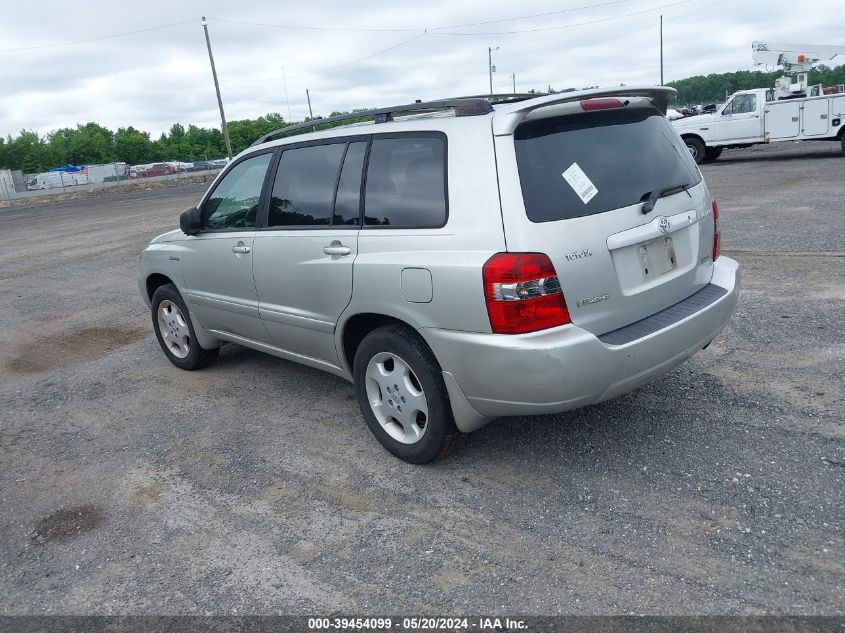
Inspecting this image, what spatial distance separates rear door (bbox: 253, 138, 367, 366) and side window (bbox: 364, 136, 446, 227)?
0.43ft

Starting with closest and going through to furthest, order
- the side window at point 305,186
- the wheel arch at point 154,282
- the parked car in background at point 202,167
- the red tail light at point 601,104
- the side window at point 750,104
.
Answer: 1. the red tail light at point 601,104
2. the side window at point 305,186
3. the wheel arch at point 154,282
4. the side window at point 750,104
5. the parked car in background at point 202,167

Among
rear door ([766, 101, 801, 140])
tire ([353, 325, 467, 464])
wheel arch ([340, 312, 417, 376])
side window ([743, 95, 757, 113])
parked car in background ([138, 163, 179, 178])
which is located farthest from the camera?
parked car in background ([138, 163, 179, 178])

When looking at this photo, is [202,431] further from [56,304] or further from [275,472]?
[56,304]

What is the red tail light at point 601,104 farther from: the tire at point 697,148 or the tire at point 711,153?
the tire at point 711,153

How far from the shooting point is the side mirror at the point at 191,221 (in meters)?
5.17

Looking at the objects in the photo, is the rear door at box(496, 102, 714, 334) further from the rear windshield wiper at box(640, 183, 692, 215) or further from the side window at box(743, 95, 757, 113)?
the side window at box(743, 95, 757, 113)

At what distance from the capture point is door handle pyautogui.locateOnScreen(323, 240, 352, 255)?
3898 mm

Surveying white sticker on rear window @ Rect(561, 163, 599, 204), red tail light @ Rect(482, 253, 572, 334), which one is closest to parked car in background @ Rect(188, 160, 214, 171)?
white sticker on rear window @ Rect(561, 163, 599, 204)

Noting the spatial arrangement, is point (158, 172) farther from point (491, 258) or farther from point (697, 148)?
point (491, 258)

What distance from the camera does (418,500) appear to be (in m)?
3.53

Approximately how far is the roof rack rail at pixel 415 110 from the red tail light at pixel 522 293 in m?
0.80

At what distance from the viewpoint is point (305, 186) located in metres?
4.36

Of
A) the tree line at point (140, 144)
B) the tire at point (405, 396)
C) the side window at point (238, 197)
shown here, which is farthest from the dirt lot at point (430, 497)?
the tree line at point (140, 144)

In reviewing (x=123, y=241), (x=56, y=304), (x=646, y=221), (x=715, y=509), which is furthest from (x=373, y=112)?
(x=123, y=241)
